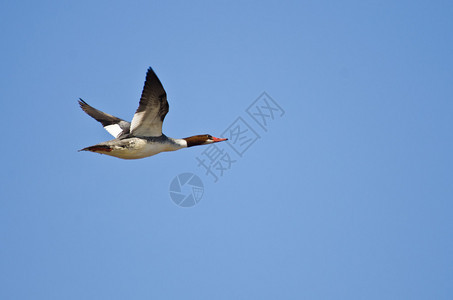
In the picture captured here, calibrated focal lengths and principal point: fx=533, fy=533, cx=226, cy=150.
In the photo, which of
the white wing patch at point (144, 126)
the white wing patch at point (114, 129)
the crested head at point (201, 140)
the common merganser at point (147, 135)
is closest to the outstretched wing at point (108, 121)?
the white wing patch at point (114, 129)

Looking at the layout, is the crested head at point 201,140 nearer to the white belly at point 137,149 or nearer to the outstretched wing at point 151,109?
the white belly at point 137,149

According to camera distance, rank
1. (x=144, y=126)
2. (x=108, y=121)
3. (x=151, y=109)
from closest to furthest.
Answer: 1. (x=151, y=109)
2. (x=144, y=126)
3. (x=108, y=121)

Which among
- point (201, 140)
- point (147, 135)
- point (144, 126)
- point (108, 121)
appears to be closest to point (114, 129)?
point (108, 121)

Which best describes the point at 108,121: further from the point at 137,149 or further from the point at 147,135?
the point at 137,149

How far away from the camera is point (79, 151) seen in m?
10.5

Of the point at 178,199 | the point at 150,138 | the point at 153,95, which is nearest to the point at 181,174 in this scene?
the point at 178,199

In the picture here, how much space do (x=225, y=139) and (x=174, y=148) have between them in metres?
1.43

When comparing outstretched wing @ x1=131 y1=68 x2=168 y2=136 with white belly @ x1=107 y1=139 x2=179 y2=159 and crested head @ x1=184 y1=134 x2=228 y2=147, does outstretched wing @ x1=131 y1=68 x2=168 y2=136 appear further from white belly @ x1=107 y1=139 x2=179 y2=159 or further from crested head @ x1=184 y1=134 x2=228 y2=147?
crested head @ x1=184 y1=134 x2=228 y2=147

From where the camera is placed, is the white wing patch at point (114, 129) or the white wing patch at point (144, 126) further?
the white wing patch at point (114, 129)

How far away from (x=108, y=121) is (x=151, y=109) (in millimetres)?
2616

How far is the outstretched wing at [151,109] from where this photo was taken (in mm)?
10320

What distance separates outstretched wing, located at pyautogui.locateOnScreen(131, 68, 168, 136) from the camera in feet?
33.9

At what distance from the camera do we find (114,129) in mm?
12727

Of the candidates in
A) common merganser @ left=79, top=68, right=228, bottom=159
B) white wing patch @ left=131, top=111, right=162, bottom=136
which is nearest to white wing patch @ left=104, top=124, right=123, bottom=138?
common merganser @ left=79, top=68, right=228, bottom=159
